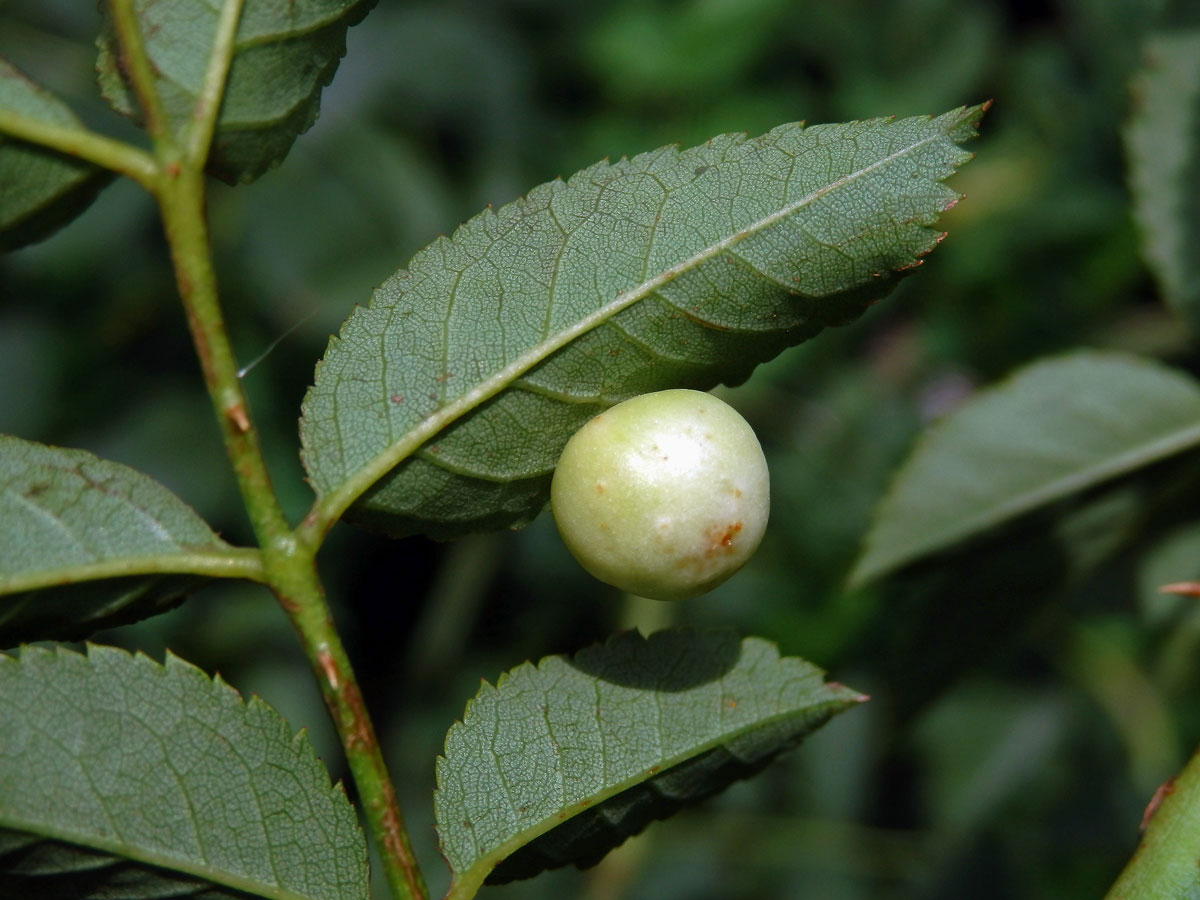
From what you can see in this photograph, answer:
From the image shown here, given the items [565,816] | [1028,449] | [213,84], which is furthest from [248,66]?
[1028,449]

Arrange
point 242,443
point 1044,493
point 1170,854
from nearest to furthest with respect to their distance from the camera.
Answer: point 1170,854, point 242,443, point 1044,493

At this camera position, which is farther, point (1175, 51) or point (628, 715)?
point (1175, 51)

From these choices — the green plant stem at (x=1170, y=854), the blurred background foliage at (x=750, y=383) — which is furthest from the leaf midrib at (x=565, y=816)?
the blurred background foliage at (x=750, y=383)

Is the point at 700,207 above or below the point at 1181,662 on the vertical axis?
above

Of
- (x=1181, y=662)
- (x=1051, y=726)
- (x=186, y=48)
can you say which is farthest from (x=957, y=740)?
(x=186, y=48)

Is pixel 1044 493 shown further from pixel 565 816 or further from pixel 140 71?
pixel 140 71

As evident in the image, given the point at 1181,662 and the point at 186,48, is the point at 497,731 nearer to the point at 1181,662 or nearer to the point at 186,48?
the point at 186,48
